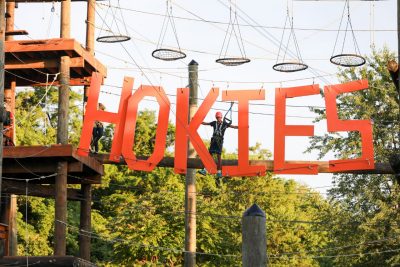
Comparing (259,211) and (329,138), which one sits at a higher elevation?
(329,138)

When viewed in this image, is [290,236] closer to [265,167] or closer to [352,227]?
[352,227]

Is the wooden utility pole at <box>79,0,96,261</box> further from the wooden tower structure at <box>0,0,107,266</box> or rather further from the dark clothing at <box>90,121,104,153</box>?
the dark clothing at <box>90,121,104,153</box>

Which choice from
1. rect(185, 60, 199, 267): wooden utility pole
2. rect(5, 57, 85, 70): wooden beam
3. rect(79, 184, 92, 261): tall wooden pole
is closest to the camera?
rect(185, 60, 199, 267): wooden utility pole

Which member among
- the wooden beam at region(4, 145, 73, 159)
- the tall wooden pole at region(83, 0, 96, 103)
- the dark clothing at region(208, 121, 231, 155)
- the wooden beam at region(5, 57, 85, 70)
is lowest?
the wooden beam at region(4, 145, 73, 159)

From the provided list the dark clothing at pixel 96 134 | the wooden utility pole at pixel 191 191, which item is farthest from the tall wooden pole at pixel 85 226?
the wooden utility pole at pixel 191 191

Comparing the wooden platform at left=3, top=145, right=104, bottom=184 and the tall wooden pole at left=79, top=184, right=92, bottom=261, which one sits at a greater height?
the wooden platform at left=3, top=145, right=104, bottom=184

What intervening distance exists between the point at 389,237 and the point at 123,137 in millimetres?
13466

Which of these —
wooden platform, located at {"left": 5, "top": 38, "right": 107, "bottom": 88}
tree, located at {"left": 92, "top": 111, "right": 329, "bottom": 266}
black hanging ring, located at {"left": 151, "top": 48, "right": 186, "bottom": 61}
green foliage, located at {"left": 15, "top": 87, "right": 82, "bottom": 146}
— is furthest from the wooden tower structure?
green foliage, located at {"left": 15, "top": 87, "right": 82, "bottom": 146}

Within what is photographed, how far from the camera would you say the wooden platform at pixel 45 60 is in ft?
77.6

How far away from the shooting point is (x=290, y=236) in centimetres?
4825

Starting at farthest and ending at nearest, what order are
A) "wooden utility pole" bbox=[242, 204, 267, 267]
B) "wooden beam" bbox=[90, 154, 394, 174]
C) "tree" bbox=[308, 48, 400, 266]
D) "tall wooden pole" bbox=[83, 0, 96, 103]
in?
"tree" bbox=[308, 48, 400, 266], "tall wooden pole" bbox=[83, 0, 96, 103], "wooden beam" bbox=[90, 154, 394, 174], "wooden utility pole" bbox=[242, 204, 267, 267]

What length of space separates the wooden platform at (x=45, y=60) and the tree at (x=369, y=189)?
12.9 m

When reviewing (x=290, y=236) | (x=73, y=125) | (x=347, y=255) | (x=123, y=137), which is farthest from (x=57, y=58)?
(x=73, y=125)

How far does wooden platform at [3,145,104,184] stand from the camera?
22625 millimetres
